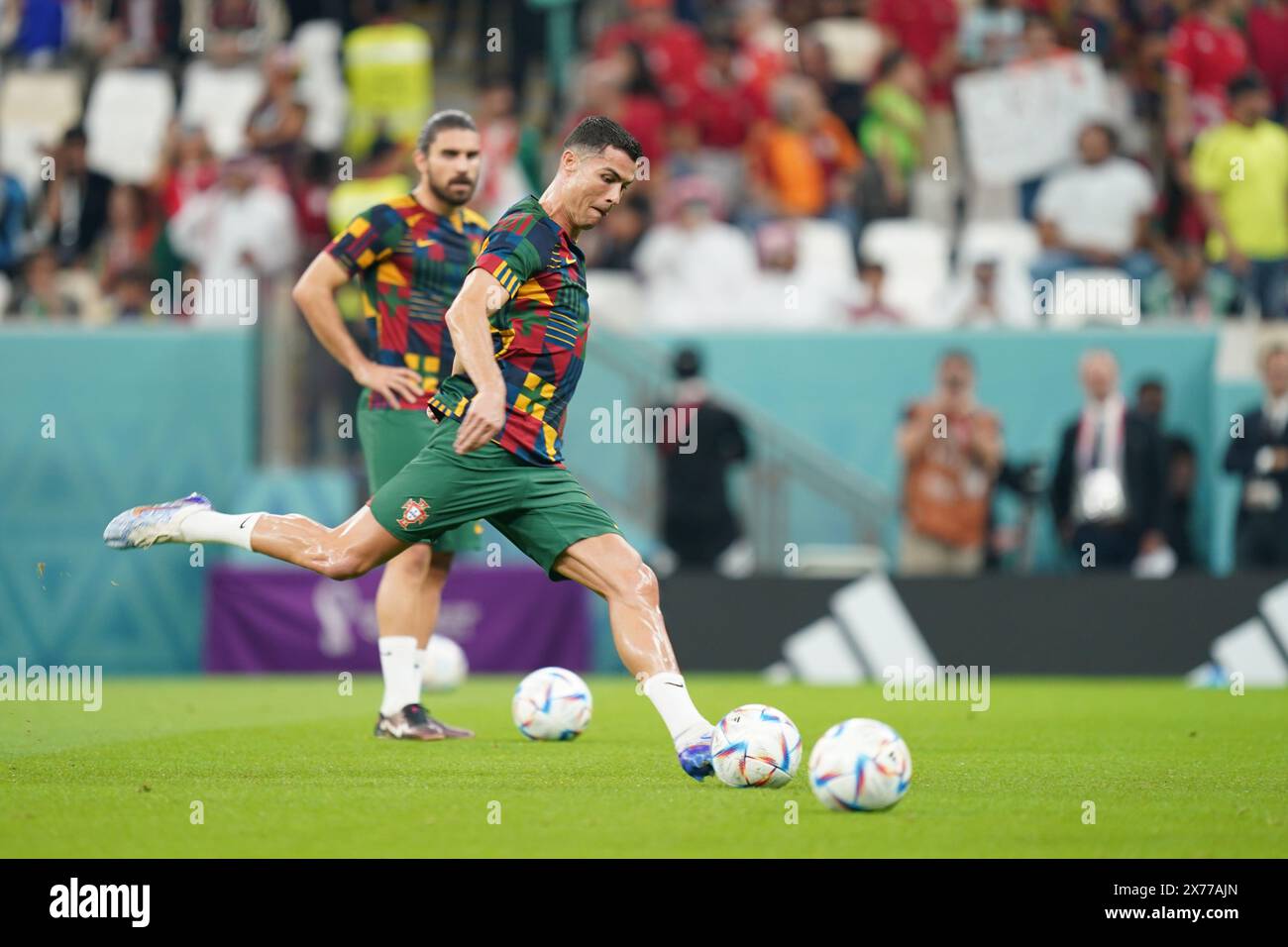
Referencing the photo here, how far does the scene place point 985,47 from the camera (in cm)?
2248

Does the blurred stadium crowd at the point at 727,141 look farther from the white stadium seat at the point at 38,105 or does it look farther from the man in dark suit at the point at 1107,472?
the man in dark suit at the point at 1107,472

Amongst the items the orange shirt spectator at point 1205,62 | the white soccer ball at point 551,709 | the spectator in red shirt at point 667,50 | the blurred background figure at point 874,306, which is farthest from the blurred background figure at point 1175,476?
the white soccer ball at point 551,709

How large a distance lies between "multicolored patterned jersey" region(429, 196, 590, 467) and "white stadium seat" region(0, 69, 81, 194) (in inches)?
596

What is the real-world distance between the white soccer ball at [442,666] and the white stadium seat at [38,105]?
1044 centimetres

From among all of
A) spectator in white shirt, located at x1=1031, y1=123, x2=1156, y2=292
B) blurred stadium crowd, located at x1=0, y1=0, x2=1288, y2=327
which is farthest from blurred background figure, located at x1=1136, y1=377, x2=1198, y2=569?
spectator in white shirt, located at x1=1031, y1=123, x2=1156, y2=292

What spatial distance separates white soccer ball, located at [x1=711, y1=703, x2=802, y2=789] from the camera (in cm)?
833

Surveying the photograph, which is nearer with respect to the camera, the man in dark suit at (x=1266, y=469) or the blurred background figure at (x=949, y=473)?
the man in dark suit at (x=1266, y=469)

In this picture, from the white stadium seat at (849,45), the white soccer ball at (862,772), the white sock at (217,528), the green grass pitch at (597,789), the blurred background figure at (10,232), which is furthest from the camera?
the white stadium seat at (849,45)

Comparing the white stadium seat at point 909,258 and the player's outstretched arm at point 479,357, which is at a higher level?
the white stadium seat at point 909,258

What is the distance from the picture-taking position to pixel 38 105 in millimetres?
23188

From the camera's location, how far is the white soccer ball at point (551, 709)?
10.6 metres

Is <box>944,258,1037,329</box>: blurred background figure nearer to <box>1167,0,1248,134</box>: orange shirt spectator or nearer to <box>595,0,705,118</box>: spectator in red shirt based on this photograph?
<box>1167,0,1248,134</box>: orange shirt spectator

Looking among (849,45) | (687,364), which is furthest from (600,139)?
(849,45)

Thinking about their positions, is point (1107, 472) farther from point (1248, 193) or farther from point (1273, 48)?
point (1273, 48)
